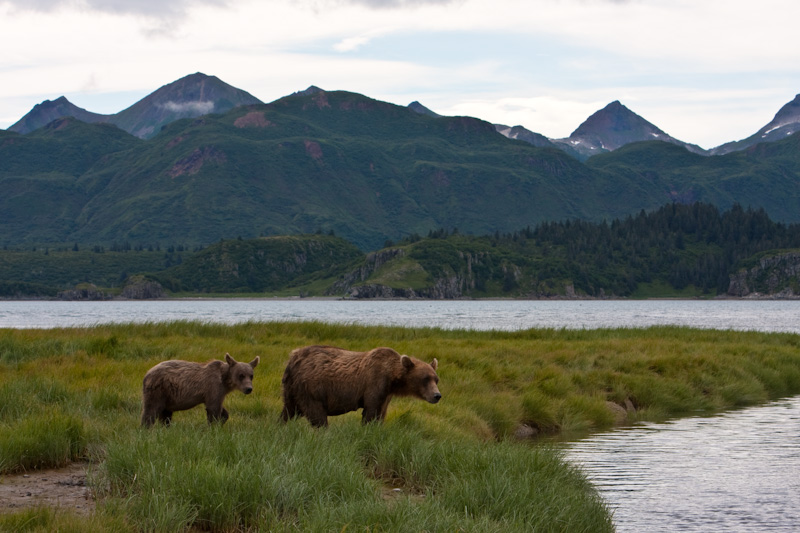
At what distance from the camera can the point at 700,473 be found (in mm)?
17844

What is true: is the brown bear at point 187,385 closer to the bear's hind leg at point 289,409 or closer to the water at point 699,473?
the bear's hind leg at point 289,409

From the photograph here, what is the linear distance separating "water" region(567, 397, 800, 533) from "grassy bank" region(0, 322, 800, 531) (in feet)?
5.89

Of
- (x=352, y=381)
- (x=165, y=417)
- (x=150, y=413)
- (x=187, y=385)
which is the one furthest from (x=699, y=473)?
(x=150, y=413)

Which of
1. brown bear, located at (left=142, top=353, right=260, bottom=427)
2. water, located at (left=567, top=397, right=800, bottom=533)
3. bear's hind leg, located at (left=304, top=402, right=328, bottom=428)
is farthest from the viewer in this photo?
bear's hind leg, located at (left=304, top=402, right=328, bottom=428)

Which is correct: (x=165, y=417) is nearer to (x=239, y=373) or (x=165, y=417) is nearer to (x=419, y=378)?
(x=239, y=373)

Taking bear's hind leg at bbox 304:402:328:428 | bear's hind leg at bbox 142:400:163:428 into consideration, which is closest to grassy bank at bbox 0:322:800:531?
bear's hind leg at bbox 304:402:328:428

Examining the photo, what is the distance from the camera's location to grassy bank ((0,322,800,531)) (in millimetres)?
9281

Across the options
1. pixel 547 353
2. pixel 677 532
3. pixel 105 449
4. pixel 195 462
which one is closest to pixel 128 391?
pixel 105 449

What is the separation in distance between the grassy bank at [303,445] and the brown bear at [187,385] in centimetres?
49

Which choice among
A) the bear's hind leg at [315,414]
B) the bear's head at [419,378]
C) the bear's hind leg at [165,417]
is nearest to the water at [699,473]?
the bear's head at [419,378]

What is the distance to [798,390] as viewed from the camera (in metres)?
35.5

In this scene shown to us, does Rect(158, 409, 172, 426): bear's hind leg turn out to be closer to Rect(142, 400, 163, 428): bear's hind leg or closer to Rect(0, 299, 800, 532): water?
Rect(142, 400, 163, 428): bear's hind leg

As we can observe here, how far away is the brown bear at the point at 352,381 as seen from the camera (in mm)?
14000

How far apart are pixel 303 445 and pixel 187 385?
300cm
